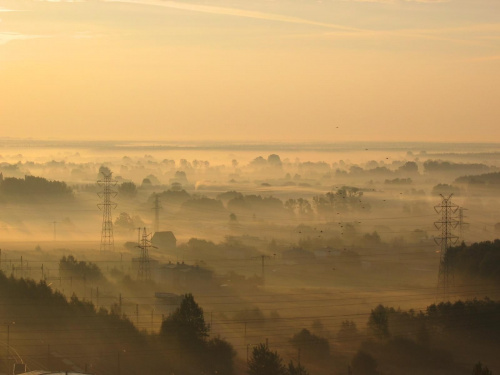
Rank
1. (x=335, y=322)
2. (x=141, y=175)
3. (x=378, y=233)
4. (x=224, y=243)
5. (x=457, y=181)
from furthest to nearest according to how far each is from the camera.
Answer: (x=141, y=175), (x=457, y=181), (x=378, y=233), (x=224, y=243), (x=335, y=322)

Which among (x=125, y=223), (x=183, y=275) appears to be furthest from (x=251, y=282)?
(x=125, y=223)

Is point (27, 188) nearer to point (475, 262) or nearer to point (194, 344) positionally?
point (475, 262)

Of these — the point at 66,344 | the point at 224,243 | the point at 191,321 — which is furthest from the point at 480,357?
the point at 224,243

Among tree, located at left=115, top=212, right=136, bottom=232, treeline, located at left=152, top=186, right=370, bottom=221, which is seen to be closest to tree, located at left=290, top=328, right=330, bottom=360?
tree, located at left=115, top=212, right=136, bottom=232

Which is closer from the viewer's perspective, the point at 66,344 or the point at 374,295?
the point at 66,344

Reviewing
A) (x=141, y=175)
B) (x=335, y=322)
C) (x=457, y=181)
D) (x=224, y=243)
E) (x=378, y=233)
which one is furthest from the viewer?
(x=141, y=175)

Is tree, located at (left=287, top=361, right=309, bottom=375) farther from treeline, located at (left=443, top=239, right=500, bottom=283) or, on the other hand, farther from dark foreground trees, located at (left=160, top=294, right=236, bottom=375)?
treeline, located at (left=443, top=239, right=500, bottom=283)

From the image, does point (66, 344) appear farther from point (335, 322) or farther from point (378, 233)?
point (378, 233)
